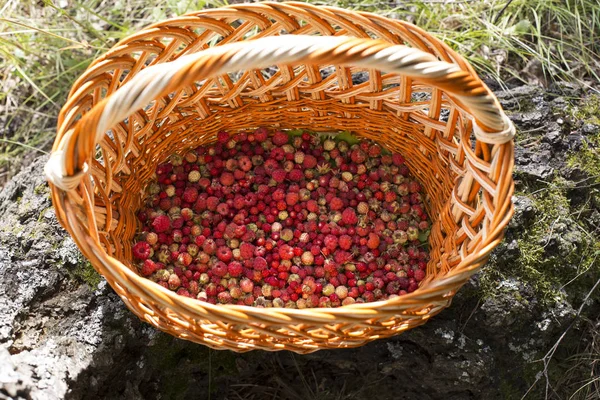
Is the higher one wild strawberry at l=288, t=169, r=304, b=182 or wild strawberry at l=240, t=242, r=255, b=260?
wild strawberry at l=288, t=169, r=304, b=182

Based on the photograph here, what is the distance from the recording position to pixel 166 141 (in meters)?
1.84

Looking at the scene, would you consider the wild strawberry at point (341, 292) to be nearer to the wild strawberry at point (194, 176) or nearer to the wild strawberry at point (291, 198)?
the wild strawberry at point (291, 198)

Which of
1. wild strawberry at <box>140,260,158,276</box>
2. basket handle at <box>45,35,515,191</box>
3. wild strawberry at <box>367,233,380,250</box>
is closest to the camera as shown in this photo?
basket handle at <box>45,35,515,191</box>

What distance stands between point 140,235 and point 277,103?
0.57 meters

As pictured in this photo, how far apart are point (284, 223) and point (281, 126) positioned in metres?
0.32

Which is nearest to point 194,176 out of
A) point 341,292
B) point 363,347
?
point 341,292

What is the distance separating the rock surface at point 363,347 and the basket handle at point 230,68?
0.50 metres

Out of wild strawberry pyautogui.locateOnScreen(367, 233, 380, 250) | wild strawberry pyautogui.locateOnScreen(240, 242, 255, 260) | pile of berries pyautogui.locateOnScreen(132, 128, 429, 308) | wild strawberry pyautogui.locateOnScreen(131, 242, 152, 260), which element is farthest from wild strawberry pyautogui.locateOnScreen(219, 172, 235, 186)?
wild strawberry pyautogui.locateOnScreen(367, 233, 380, 250)

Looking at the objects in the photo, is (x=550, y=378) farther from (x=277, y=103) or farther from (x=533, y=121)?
(x=277, y=103)

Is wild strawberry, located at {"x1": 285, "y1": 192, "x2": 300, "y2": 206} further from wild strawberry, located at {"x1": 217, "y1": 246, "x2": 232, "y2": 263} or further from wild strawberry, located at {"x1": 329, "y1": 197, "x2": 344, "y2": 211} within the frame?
wild strawberry, located at {"x1": 217, "y1": 246, "x2": 232, "y2": 263}

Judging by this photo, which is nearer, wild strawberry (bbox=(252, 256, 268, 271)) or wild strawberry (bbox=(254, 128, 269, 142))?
wild strawberry (bbox=(252, 256, 268, 271))

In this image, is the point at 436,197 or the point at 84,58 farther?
the point at 84,58

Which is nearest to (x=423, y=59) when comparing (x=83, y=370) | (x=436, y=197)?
(x=436, y=197)

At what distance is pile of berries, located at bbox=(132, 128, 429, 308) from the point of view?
182 cm
